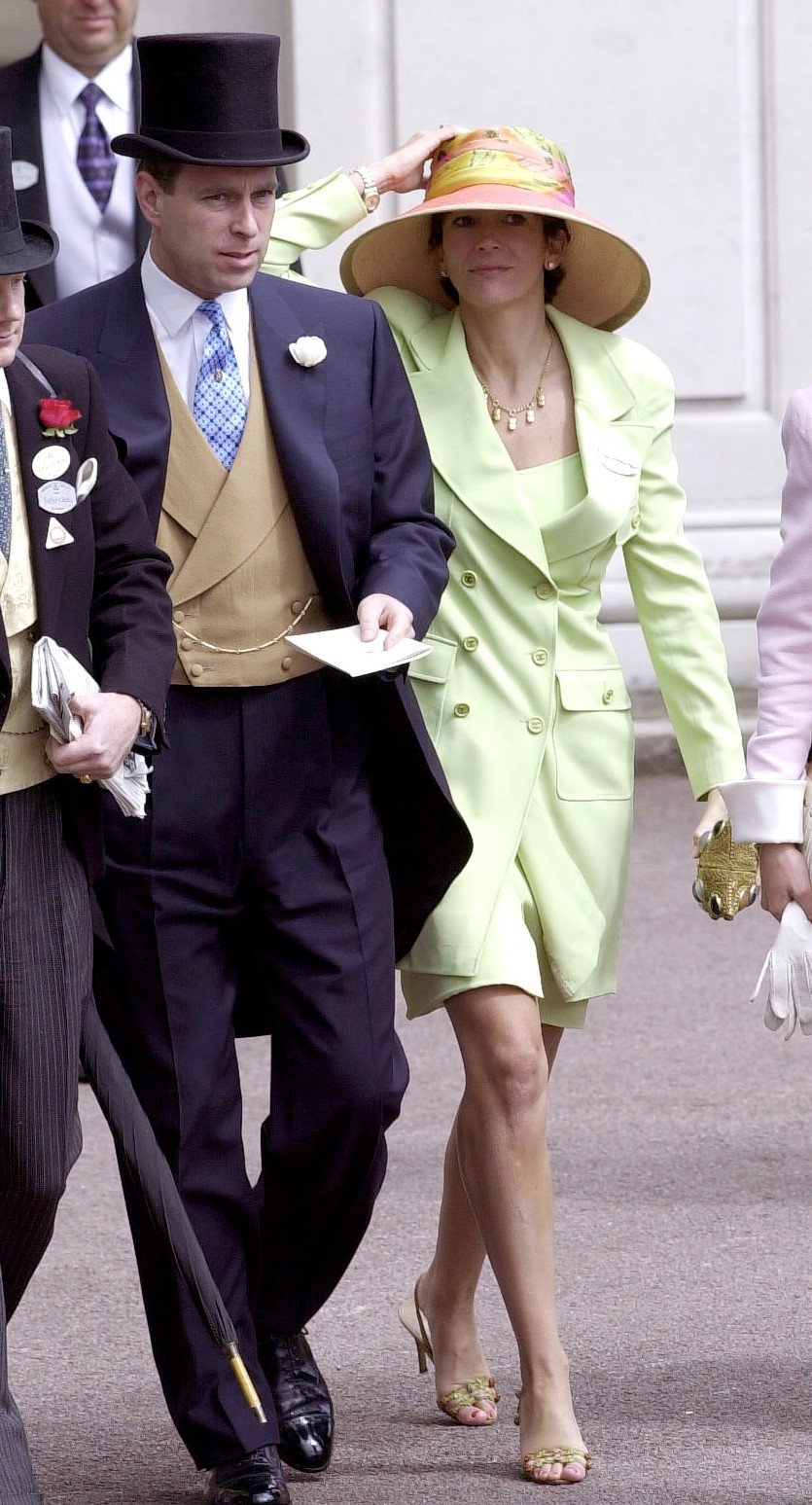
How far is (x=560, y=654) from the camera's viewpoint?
12.8 ft

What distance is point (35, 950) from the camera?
127 inches

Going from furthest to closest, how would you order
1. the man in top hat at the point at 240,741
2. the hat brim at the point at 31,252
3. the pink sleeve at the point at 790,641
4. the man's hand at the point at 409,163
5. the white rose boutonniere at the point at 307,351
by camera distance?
1. the man's hand at the point at 409,163
2. the white rose boutonniere at the point at 307,351
3. the man in top hat at the point at 240,741
4. the pink sleeve at the point at 790,641
5. the hat brim at the point at 31,252

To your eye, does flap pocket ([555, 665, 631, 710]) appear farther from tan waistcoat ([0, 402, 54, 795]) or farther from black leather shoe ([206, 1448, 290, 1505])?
black leather shoe ([206, 1448, 290, 1505])

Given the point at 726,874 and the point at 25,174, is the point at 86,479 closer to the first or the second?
the point at 726,874

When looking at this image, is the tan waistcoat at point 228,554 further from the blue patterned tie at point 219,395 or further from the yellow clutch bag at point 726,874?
the yellow clutch bag at point 726,874

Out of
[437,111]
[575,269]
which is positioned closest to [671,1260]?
[575,269]

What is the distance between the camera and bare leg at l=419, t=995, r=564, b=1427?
391cm

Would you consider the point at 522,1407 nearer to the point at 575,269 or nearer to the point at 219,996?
the point at 219,996

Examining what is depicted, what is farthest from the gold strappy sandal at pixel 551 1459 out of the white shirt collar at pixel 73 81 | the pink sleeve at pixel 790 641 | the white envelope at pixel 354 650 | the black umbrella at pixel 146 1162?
the white shirt collar at pixel 73 81

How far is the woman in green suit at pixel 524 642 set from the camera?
370 cm

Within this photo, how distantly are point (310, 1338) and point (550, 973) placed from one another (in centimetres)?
84

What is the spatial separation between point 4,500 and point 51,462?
3.4 inches

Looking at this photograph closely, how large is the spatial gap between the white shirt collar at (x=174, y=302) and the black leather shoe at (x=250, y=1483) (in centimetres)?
155

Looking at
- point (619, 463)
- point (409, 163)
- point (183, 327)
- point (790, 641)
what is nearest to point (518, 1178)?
point (790, 641)
